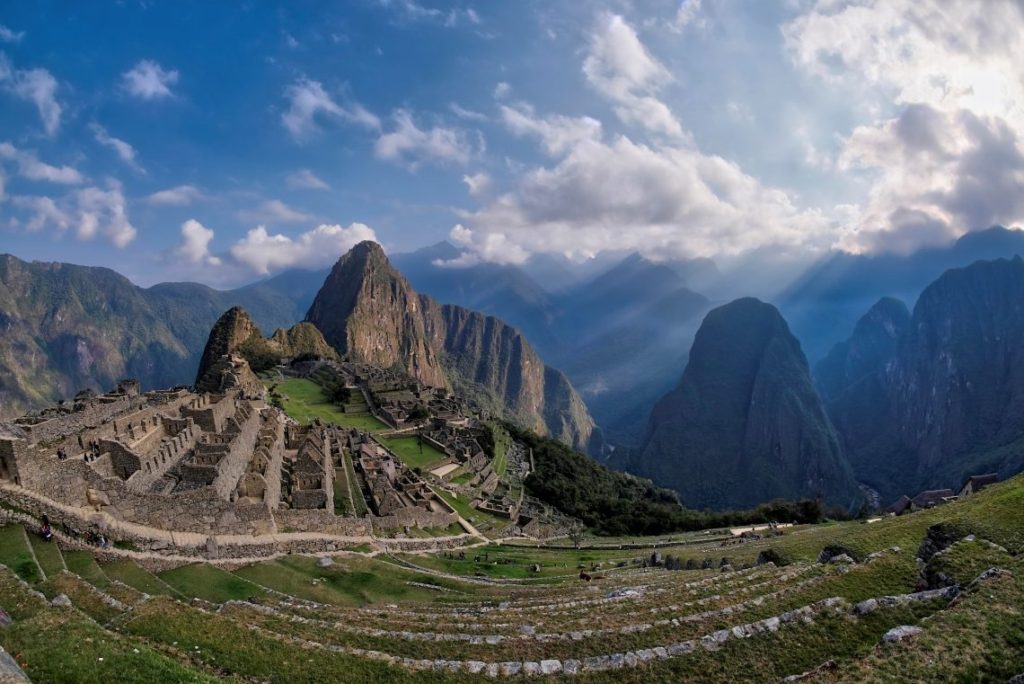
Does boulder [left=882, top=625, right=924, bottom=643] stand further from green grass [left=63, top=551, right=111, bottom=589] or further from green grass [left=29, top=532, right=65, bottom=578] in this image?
green grass [left=29, top=532, right=65, bottom=578]

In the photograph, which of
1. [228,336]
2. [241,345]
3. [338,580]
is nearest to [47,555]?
[338,580]

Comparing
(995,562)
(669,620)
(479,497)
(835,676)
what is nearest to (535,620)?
(669,620)

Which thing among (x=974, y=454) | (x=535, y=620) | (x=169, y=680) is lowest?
(x=974, y=454)

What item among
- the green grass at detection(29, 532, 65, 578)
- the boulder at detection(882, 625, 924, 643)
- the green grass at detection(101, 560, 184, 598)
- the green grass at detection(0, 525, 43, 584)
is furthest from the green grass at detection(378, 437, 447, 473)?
the boulder at detection(882, 625, 924, 643)

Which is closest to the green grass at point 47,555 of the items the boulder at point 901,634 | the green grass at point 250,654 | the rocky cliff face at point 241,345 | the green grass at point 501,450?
the green grass at point 250,654

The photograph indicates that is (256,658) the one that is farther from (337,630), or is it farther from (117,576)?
(117,576)

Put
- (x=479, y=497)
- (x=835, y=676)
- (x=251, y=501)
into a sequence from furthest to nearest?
1. (x=479, y=497)
2. (x=251, y=501)
3. (x=835, y=676)

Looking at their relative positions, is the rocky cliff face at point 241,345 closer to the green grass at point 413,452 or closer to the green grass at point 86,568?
the green grass at point 413,452
